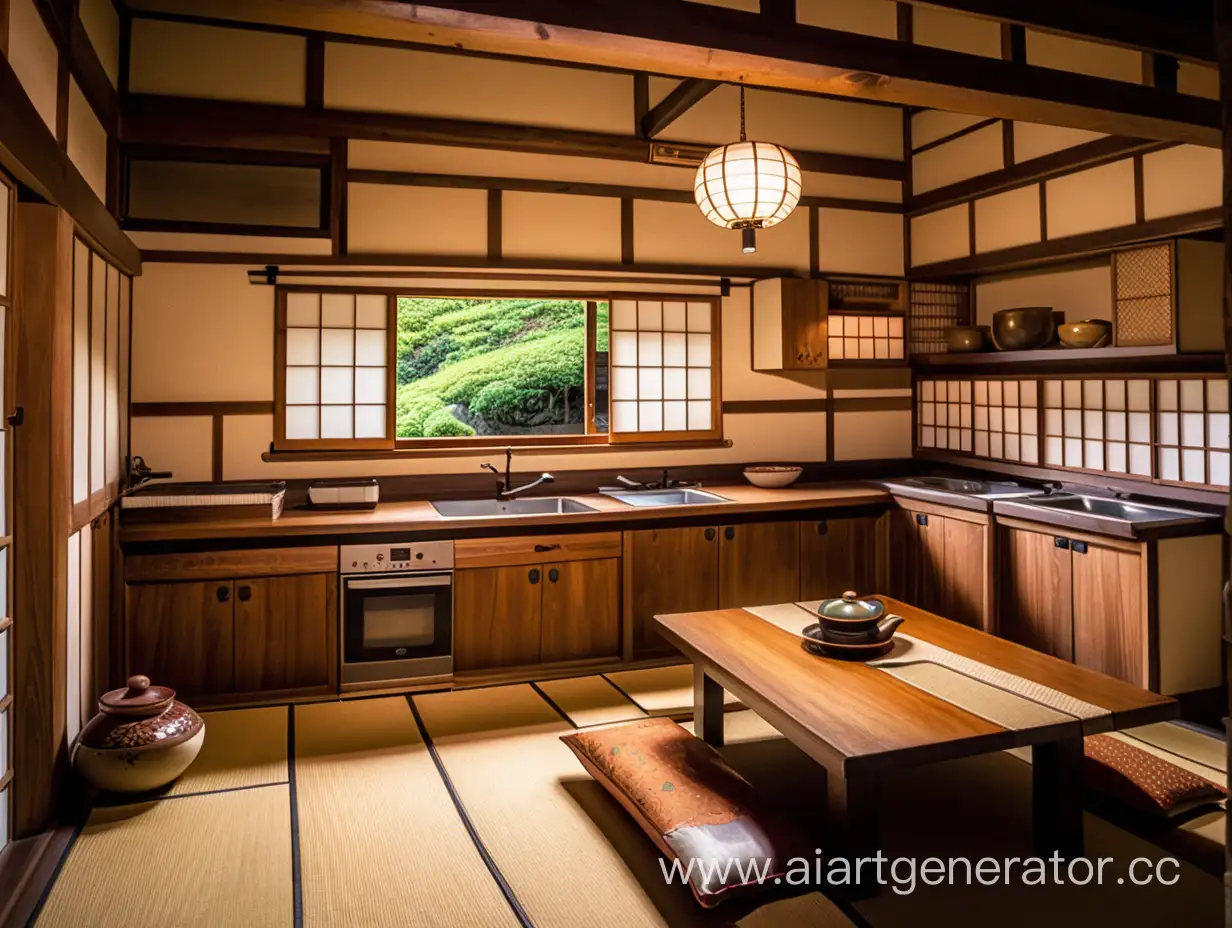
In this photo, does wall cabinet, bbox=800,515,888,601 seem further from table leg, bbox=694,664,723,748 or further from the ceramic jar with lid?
the ceramic jar with lid

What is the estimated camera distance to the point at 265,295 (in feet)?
15.6

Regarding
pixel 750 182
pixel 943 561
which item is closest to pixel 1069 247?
pixel 943 561

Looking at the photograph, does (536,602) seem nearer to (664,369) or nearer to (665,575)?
(665,575)

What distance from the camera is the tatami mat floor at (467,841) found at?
7.81 feet

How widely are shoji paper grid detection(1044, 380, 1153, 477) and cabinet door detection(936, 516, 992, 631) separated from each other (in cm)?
76

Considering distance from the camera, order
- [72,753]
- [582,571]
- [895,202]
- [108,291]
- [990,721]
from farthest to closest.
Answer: [895,202] < [582,571] < [108,291] < [72,753] < [990,721]

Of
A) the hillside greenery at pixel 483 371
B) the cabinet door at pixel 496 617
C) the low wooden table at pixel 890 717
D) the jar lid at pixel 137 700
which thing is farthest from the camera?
the hillside greenery at pixel 483 371

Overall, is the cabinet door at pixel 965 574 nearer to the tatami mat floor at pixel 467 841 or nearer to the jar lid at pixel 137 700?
the tatami mat floor at pixel 467 841

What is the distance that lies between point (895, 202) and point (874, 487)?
7.12ft

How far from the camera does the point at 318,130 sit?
4.66 metres

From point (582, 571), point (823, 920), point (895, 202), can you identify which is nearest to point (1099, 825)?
point (823, 920)

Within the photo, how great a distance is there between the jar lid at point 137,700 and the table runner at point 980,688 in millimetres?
2462

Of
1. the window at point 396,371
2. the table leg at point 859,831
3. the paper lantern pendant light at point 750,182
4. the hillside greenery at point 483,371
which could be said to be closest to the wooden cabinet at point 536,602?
the window at point 396,371

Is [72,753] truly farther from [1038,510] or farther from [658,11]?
[1038,510]
